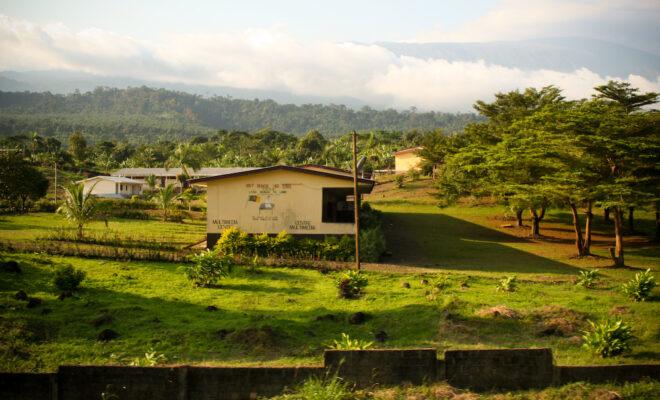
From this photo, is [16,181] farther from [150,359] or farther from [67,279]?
[150,359]

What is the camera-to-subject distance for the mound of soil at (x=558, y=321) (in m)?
13.7

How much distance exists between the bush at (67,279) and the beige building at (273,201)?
10463mm

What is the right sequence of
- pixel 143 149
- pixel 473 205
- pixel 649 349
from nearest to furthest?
1. pixel 649 349
2. pixel 473 205
3. pixel 143 149

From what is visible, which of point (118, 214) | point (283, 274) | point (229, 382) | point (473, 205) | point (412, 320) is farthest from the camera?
point (473, 205)

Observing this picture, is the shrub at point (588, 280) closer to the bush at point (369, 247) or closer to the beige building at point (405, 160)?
the bush at point (369, 247)

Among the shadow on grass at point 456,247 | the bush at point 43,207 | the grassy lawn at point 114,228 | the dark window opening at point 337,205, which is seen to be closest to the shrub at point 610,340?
the shadow on grass at point 456,247

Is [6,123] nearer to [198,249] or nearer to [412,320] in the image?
[198,249]

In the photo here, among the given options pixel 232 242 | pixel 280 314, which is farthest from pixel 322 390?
pixel 232 242

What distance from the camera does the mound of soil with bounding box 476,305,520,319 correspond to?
1468 cm

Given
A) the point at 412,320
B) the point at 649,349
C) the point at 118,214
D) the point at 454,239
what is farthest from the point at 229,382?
the point at 118,214

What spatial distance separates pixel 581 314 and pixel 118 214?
117ft

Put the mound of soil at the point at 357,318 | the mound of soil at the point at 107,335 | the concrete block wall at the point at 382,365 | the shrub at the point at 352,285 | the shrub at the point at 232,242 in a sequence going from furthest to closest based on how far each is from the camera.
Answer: the shrub at the point at 232,242
the shrub at the point at 352,285
the mound of soil at the point at 357,318
the mound of soil at the point at 107,335
the concrete block wall at the point at 382,365

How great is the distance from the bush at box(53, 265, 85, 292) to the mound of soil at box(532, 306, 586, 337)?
13718 mm

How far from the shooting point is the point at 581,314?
→ 14.9 m
